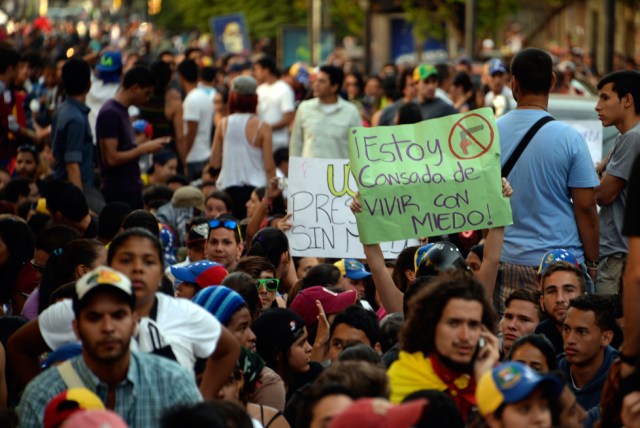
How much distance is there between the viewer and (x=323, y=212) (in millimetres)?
10539

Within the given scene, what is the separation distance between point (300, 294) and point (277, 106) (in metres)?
8.67

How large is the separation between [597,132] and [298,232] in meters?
4.28

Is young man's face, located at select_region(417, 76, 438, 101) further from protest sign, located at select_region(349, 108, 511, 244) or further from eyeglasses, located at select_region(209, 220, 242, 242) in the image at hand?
protest sign, located at select_region(349, 108, 511, 244)

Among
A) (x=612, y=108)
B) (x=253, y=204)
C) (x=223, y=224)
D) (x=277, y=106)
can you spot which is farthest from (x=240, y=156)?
(x=612, y=108)

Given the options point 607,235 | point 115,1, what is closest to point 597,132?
point 607,235

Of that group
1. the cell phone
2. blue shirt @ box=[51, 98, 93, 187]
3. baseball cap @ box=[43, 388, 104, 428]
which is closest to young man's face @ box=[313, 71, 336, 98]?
blue shirt @ box=[51, 98, 93, 187]

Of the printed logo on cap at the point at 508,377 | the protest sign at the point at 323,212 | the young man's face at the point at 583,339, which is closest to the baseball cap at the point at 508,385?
the printed logo on cap at the point at 508,377

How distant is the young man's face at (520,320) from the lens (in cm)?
785

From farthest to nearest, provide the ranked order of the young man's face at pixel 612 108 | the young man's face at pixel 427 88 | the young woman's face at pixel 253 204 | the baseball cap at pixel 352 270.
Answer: the young man's face at pixel 427 88 → the young woman's face at pixel 253 204 → the baseball cap at pixel 352 270 → the young man's face at pixel 612 108

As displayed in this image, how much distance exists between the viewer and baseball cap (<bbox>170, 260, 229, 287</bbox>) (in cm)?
857

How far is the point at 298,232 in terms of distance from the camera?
411 inches

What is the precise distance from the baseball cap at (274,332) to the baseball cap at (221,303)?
0.66 metres

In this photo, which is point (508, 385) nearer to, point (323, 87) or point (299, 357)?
point (299, 357)

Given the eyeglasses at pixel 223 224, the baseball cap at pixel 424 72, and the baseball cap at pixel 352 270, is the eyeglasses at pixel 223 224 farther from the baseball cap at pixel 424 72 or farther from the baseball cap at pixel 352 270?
the baseball cap at pixel 424 72
